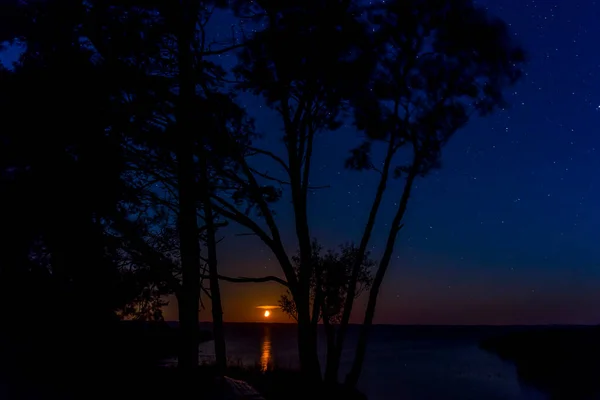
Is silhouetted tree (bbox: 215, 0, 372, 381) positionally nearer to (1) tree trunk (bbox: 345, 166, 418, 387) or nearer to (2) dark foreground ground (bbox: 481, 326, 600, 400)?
(1) tree trunk (bbox: 345, 166, 418, 387)

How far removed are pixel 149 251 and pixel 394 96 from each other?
32.2 ft

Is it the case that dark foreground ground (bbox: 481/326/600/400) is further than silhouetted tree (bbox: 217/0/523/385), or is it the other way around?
dark foreground ground (bbox: 481/326/600/400)

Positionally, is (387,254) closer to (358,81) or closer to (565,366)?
(358,81)

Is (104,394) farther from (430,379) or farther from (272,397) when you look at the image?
(430,379)

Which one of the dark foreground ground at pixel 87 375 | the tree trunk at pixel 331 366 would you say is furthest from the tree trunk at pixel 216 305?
the dark foreground ground at pixel 87 375

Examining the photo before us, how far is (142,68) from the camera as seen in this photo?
1602 centimetres

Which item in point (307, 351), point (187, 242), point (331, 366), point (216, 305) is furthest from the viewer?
point (216, 305)

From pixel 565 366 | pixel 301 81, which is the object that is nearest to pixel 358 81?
pixel 301 81

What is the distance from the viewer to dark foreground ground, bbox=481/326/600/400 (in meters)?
37.7

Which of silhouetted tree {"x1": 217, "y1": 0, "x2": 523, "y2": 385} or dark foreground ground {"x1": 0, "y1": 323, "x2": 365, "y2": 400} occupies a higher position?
silhouetted tree {"x1": 217, "y1": 0, "x2": 523, "y2": 385}

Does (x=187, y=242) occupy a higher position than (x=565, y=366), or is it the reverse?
(x=187, y=242)

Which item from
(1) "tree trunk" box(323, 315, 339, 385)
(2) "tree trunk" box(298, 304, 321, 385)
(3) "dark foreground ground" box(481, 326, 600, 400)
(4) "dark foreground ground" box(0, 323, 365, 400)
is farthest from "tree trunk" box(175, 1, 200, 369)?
(3) "dark foreground ground" box(481, 326, 600, 400)

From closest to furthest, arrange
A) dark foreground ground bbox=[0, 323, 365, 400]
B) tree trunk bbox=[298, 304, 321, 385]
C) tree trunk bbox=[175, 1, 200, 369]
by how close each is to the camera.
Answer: dark foreground ground bbox=[0, 323, 365, 400] → tree trunk bbox=[175, 1, 200, 369] → tree trunk bbox=[298, 304, 321, 385]

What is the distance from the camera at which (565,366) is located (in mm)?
50406
